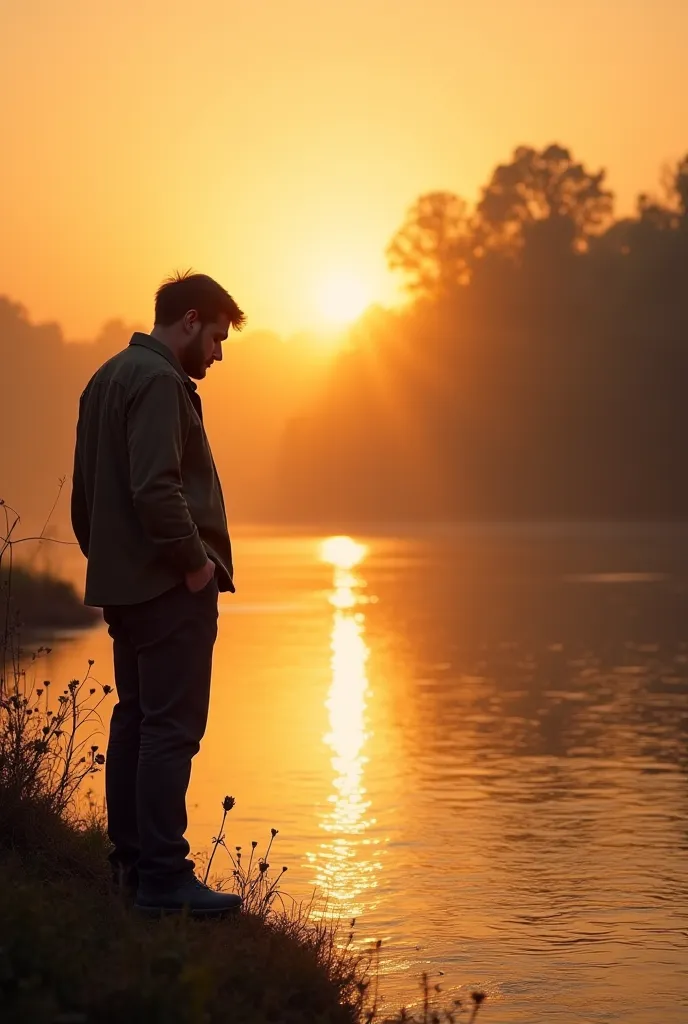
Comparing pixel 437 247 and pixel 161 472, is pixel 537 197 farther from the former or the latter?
pixel 161 472

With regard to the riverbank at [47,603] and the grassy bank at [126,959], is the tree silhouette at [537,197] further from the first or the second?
the grassy bank at [126,959]

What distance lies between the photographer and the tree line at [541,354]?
86.2 metres

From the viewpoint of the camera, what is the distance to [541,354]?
290ft

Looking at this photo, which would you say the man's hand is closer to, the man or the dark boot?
the man

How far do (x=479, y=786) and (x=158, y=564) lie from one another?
5.45 metres

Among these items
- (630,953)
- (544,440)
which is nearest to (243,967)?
(630,953)

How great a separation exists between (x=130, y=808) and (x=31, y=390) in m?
167

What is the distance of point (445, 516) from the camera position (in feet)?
302

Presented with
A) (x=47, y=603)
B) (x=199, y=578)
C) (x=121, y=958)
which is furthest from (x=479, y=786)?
A: (x=47, y=603)

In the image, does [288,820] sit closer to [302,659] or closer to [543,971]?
[543,971]

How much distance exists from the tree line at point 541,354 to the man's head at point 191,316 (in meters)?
80.1

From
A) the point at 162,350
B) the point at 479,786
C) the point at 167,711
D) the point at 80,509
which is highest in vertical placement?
the point at 162,350

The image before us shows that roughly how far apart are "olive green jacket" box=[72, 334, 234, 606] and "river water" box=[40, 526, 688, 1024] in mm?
1719

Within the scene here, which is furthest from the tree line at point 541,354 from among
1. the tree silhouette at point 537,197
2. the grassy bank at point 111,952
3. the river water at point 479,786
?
the grassy bank at point 111,952
